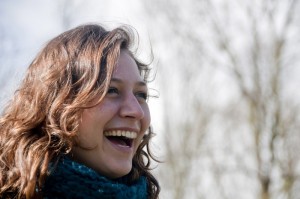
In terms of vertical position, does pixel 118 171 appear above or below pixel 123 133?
below

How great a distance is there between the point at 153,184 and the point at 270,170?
22.2 ft

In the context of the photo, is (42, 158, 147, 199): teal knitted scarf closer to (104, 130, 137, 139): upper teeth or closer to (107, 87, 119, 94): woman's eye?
(104, 130, 137, 139): upper teeth

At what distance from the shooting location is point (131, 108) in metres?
2.08

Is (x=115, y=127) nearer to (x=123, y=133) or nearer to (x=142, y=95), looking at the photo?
(x=123, y=133)

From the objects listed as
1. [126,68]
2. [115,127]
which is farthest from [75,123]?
[126,68]

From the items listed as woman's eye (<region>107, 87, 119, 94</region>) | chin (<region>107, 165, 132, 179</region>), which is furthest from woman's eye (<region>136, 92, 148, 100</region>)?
chin (<region>107, 165, 132, 179</region>)

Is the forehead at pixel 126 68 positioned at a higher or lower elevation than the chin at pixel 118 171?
higher

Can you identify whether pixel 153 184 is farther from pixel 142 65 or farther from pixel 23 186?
pixel 23 186

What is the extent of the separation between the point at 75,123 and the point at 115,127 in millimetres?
173

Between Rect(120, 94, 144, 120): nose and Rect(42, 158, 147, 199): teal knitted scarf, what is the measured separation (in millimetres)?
277

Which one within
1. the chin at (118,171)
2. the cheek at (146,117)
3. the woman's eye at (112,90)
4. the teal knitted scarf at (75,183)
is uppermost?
the woman's eye at (112,90)

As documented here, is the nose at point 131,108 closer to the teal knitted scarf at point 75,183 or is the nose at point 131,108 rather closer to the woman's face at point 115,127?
the woman's face at point 115,127

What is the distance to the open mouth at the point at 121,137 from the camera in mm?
2076

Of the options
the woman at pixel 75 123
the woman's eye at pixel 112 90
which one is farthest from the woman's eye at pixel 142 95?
the woman's eye at pixel 112 90
